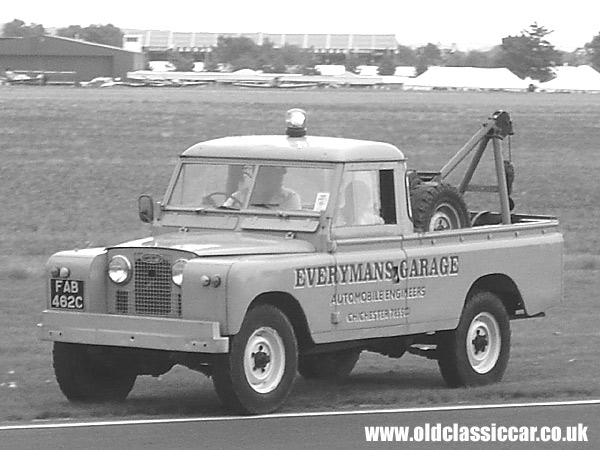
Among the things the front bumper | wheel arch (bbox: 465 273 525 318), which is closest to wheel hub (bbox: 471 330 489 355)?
wheel arch (bbox: 465 273 525 318)

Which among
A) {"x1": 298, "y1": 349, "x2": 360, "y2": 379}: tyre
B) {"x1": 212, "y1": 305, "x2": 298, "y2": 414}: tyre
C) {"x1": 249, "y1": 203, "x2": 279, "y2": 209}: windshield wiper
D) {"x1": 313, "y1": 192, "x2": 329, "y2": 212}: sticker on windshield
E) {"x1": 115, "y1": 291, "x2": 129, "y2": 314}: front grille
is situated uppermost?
{"x1": 313, "y1": 192, "x2": 329, "y2": 212}: sticker on windshield

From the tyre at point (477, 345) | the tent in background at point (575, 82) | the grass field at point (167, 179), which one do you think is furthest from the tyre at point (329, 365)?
the tent in background at point (575, 82)

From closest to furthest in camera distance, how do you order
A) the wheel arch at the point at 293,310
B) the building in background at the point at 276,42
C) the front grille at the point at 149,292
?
the front grille at the point at 149,292
the wheel arch at the point at 293,310
the building in background at the point at 276,42

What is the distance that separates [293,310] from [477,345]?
208 cm

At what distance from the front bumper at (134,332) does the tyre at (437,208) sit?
248 cm

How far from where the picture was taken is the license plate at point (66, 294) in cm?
1033

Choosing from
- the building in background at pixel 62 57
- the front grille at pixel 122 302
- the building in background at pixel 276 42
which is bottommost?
the building in background at pixel 276 42

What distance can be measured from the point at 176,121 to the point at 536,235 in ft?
105

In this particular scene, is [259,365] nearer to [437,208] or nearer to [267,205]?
[267,205]

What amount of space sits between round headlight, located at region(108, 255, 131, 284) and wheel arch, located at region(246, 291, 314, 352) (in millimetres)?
913

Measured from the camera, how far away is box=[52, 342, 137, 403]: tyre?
10.5m

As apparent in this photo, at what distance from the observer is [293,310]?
412 inches

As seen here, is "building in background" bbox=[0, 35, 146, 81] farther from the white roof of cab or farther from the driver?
the driver

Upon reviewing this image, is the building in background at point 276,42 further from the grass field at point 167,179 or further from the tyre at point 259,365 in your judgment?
the tyre at point 259,365
